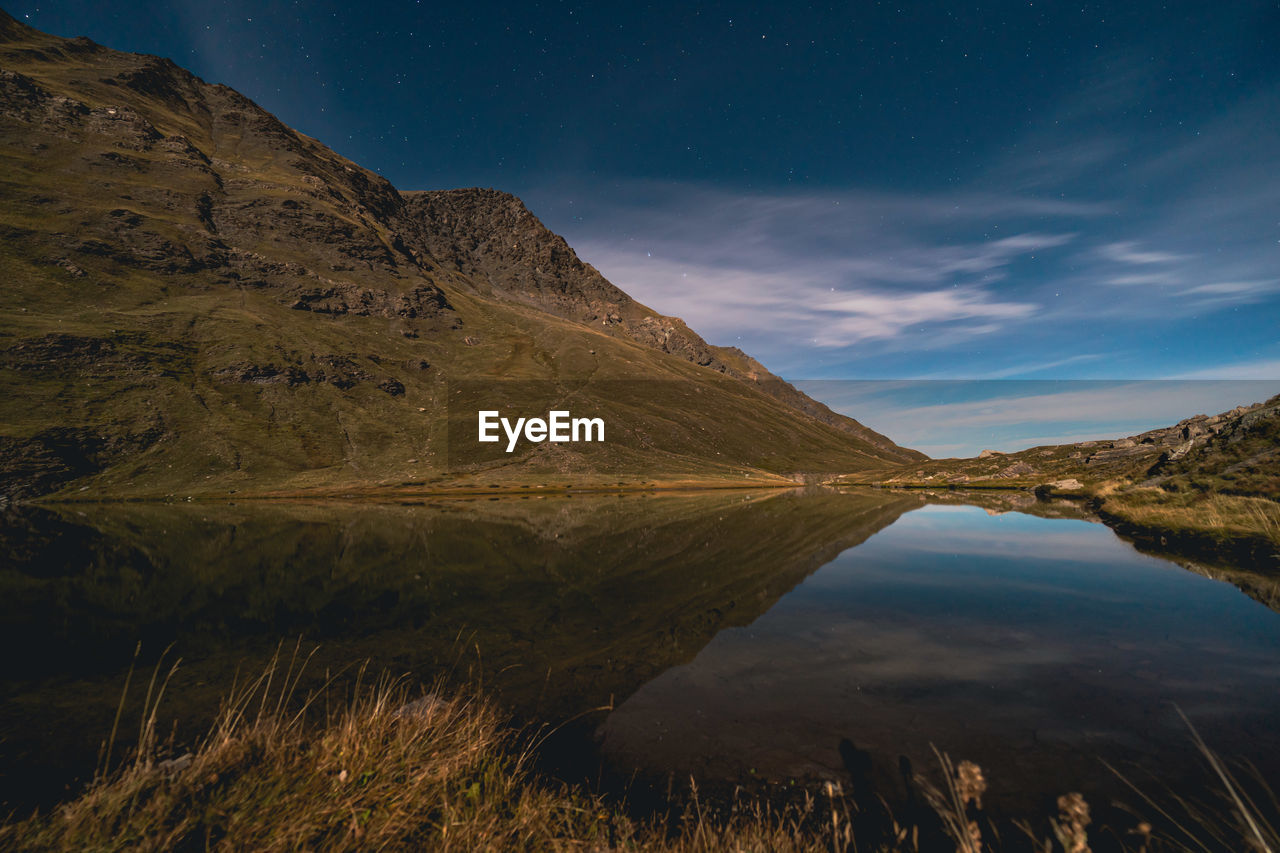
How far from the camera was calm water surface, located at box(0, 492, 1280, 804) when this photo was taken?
905 cm

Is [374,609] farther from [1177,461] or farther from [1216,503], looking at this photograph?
[1177,461]

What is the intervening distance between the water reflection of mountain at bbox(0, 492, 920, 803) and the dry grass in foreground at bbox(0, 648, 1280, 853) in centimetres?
393

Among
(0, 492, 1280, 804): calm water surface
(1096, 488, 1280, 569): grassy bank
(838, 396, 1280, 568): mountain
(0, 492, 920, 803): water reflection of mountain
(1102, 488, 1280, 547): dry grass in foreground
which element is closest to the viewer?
(0, 492, 1280, 804): calm water surface

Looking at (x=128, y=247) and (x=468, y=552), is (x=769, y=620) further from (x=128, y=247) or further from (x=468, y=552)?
(x=128, y=247)

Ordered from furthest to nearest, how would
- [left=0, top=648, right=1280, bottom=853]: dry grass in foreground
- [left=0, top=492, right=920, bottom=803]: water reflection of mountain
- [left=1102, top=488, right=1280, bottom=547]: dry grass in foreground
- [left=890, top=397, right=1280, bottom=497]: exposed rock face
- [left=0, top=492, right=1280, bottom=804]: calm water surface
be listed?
[left=890, top=397, right=1280, bottom=497]: exposed rock face, [left=1102, top=488, right=1280, bottom=547]: dry grass in foreground, [left=0, top=492, right=920, bottom=803]: water reflection of mountain, [left=0, top=492, right=1280, bottom=804]: calm water surface, [left=0, top=648, right=1280, bottom=853]: dry grass in foreground

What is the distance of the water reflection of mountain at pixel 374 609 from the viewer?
11727mm

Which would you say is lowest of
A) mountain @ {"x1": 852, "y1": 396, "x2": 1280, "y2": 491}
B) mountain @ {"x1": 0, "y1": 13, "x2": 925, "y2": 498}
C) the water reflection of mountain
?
the water reflection of mountain

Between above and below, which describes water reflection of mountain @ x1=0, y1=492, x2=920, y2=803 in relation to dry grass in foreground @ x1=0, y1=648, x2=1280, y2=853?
below

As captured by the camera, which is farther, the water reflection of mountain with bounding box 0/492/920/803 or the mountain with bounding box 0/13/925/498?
the mountain with bounding box 0/13/925/498

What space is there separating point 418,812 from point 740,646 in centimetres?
1031

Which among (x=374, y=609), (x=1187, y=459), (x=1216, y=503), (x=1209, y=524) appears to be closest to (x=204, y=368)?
(x=374, y=609)

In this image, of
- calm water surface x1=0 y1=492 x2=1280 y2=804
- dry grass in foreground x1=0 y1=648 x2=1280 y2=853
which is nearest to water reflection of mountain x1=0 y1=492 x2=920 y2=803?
calm water surface x1=0 y1=492 x2=1280 y2=804

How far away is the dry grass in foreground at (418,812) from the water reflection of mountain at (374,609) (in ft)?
12.9

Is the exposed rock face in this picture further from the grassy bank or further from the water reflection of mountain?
the water reflection of mountain
